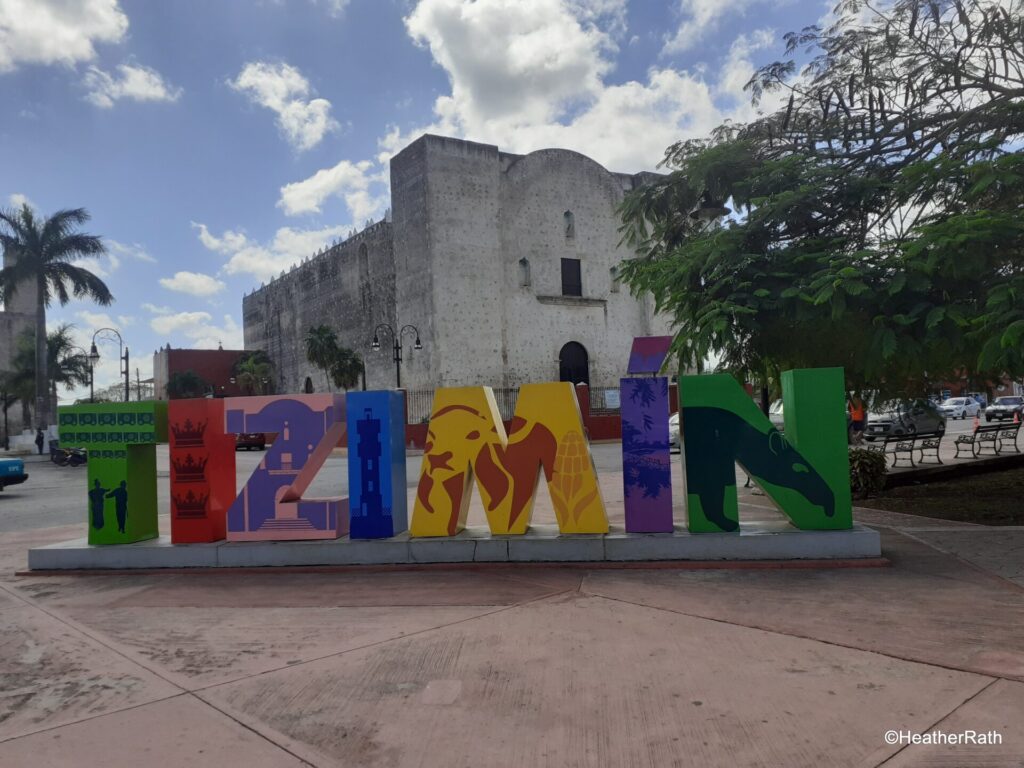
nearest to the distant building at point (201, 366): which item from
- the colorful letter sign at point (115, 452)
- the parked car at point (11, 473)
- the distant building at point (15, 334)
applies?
the distant building at point (15, 334)

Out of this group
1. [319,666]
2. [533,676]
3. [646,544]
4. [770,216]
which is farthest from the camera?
[770,216]

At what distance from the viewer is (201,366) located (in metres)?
59.7

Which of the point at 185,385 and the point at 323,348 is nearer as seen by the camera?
the point at 323,348

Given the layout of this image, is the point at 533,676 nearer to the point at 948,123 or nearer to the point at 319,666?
the point at 319,666

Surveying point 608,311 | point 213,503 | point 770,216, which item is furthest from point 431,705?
point 608,311

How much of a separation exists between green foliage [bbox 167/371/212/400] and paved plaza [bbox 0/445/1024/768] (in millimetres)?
52857

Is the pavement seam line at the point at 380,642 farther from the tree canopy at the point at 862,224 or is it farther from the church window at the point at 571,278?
the church window at the point at 571,278

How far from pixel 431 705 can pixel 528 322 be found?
3570 centimetres

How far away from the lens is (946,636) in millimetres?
4980

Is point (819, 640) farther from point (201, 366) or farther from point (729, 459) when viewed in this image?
point (201, 366)


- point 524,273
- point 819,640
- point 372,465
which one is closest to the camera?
point 819,640

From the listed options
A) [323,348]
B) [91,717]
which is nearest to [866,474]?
[91,717]

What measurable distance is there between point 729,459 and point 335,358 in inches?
1550

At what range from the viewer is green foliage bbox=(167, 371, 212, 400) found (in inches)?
2217
